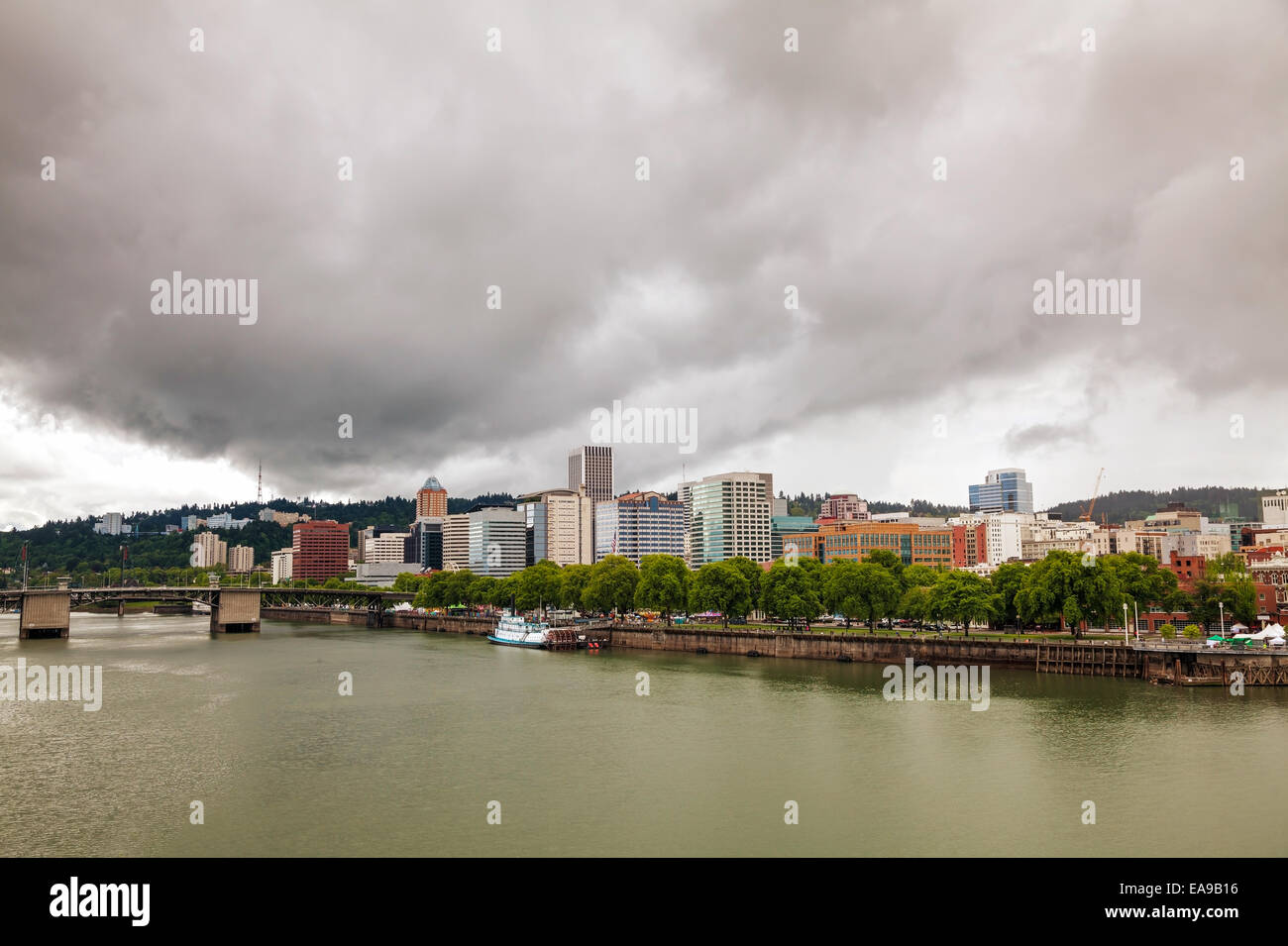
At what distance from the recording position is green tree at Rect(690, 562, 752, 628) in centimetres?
8238

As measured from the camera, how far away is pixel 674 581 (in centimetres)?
8838

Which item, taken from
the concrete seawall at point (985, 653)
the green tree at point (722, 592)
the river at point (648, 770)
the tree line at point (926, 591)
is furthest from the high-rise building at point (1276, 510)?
the river at point (648, 770)

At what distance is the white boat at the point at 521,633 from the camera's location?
85544mm

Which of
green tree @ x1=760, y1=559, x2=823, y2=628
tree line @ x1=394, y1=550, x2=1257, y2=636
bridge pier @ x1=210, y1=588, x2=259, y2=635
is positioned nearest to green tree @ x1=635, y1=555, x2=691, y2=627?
tree line @ x1=394, y1=550, x2=1257, y2=636

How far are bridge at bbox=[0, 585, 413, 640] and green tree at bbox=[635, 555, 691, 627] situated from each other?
56.9 m

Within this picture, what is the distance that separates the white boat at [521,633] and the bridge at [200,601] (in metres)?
41.9

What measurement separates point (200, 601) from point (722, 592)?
7512cm

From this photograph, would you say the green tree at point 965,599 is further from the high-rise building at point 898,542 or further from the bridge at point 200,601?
the bridge at point 200,601

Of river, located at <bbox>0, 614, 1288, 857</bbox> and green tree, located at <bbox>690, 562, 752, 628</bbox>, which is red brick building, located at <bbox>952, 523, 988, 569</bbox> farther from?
river, located at <bbox>0, 614, 1288, 857</bbox>

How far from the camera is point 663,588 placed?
88312 millimetres

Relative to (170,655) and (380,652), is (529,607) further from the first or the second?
(170,655)
